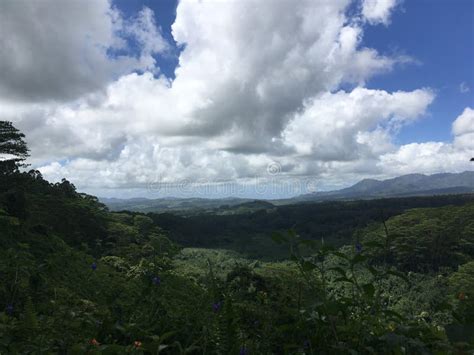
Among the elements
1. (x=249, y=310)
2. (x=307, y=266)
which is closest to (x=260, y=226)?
(x=249, y=310)

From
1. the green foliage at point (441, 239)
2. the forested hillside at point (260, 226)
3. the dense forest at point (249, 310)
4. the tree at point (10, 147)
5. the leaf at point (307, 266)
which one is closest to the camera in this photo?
the dense forest at point (249, 310)

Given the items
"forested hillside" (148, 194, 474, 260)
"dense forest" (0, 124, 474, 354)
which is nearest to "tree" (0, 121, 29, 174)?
"dense forest" (0, 124, 474, 354)

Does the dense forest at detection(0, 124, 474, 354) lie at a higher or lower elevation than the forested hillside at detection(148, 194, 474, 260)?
higher

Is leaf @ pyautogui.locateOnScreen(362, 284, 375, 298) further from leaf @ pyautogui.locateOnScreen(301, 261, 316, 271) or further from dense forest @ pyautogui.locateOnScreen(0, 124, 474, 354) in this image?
leaf @ pyautogui.locateOnScreen(301, 261, 316, 271)

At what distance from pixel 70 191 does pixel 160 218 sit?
2521 inches

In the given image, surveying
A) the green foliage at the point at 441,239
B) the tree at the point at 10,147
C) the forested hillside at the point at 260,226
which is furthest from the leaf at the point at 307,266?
the forested hillside at the point at 260,226

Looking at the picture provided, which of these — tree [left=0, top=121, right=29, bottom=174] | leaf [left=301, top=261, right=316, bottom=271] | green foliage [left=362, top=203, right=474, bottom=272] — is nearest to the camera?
leaf [left=301, top=261, right=316, bottom=271]

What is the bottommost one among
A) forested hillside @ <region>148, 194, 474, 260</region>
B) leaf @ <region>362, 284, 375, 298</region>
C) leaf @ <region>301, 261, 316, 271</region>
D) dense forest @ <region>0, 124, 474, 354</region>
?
forested hillside @ <region>148, 194, 474, 260</region>

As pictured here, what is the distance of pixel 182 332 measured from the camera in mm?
3006

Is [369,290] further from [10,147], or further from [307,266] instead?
[10,147]

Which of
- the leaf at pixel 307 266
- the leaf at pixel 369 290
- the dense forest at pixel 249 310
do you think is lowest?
the dense forest at pixel 249 310

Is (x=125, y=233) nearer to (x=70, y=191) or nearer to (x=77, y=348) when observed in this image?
(x=70, y=191)

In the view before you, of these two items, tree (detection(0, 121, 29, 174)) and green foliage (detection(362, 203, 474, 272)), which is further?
green foliage (detection(362, 203, 474, 272))

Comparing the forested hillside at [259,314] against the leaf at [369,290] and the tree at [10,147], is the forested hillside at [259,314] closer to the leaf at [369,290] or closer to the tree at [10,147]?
the leaf at [369,290]
